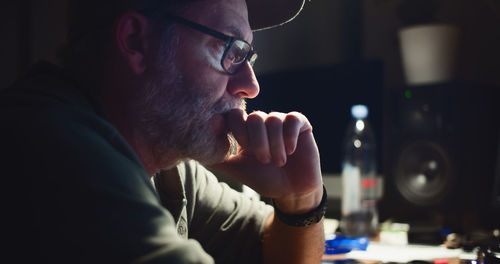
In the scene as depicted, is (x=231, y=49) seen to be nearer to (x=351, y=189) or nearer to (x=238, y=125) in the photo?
(x=238, y=125)

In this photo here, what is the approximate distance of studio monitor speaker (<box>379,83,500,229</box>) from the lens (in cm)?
195

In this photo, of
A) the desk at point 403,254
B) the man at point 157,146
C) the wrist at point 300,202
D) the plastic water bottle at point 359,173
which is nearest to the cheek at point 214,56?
the man at point 157,146

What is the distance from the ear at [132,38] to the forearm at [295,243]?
500 millimetres

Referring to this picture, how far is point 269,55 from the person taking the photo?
2.66 meters

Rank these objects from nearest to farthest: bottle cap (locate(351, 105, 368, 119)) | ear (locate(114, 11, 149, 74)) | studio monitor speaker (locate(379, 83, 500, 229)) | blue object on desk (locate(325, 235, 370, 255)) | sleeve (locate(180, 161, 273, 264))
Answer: ear (locate(114, 11, 149, 74))
sleeve (locate(180, 161, 273, 264))
blue object on desk (locate(325, 235, 370, 255))
studio monitor speaker (locate(379, 83, 500, 229))
bottle cap (locate(351, 105, 368, 119))

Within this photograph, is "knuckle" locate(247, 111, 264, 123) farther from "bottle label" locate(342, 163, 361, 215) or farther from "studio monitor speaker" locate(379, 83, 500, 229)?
"studio monitor speaker" locate(379, 83, 500, 229)

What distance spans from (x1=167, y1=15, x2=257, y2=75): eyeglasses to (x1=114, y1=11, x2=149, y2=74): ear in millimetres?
57

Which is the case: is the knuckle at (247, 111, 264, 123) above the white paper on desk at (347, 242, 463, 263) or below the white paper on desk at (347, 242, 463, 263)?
above

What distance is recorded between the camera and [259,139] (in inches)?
33.9

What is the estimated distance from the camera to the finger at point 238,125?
88cm

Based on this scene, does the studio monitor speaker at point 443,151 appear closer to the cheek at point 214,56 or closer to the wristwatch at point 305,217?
the wristwatch at point 305,217

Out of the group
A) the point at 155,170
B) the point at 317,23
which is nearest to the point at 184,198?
the point at 155,170

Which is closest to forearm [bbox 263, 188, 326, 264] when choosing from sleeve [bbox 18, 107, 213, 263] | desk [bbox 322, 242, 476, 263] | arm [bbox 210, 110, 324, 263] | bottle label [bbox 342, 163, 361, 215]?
arm [bbox 210, 110, 324, 263]

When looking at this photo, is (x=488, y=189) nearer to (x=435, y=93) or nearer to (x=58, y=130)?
(x=435, y=93)
